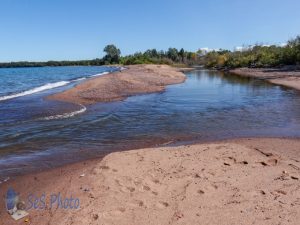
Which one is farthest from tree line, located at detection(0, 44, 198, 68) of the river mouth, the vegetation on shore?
the river mouth

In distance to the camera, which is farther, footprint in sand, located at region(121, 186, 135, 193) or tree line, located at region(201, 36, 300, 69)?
tree line, located at region(201, 36, 300, 69)

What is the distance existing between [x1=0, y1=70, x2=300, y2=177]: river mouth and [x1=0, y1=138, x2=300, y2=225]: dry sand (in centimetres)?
135

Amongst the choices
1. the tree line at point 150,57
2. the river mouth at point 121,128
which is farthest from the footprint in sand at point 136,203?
the tree line at point 150,57

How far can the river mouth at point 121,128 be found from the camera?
846 cm

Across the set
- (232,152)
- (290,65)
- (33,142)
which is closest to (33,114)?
(33,142)

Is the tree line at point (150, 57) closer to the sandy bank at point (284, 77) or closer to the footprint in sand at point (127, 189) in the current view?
the sandy bank at point (284, 77)

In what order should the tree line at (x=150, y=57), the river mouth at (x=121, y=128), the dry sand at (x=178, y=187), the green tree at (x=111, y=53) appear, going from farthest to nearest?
the green tree at (x=111, y=53) < the tree line at (x=150, y=57) < the river mouth at (x=121, y=128) < the dry sand at (x=178, y=187)

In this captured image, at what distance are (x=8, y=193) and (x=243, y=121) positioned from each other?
9.54 metres

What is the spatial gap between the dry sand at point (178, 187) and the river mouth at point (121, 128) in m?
1.35

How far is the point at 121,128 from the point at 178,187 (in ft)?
20.3

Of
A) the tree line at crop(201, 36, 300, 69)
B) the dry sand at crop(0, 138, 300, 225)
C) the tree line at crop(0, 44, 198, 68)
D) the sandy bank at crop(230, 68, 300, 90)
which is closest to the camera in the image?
the dry sand at crop(0, 138, 300, 225)

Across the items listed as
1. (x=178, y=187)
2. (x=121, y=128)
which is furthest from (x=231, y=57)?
(x=178, y=187)

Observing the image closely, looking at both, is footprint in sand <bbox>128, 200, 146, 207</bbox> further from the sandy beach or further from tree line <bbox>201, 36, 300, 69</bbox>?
tree line <bbox>201, 36, 300, 69</bbox>

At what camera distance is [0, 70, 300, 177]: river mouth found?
846 cm
